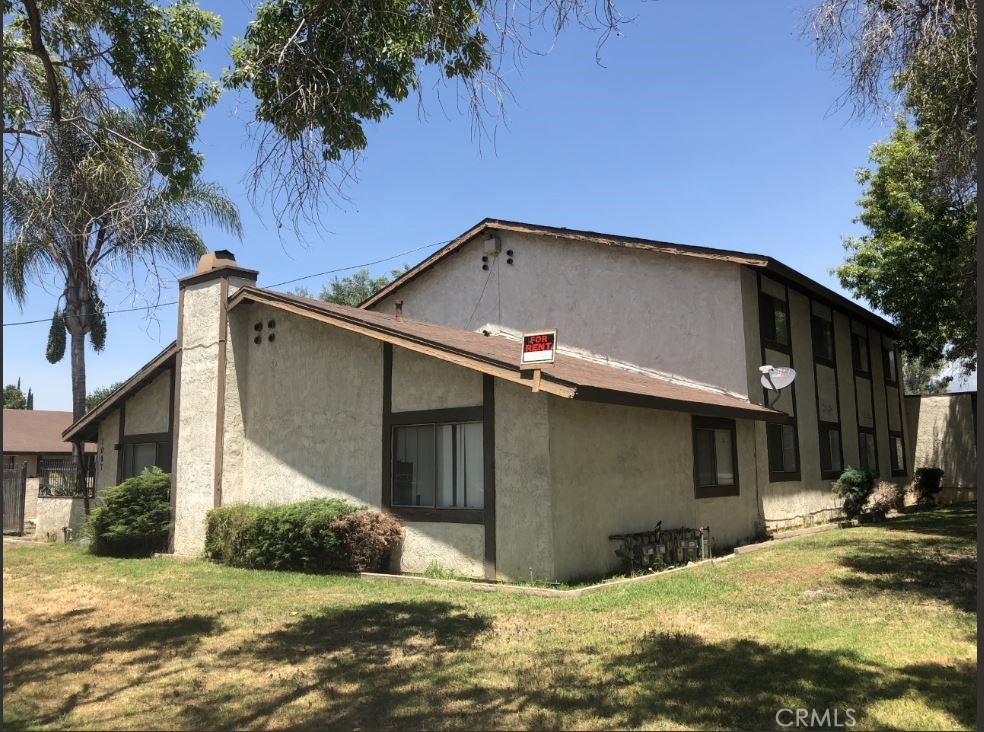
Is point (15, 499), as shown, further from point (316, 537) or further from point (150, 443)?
point (316, 537)

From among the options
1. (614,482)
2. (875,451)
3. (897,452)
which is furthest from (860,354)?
(614,482)

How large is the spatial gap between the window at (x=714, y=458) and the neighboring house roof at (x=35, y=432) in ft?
103

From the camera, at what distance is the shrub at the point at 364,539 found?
12.6m

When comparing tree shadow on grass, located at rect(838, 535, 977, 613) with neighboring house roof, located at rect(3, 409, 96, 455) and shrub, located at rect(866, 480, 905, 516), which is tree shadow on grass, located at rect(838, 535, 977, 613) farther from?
neighboring house roof, located at rect(3, 409, 96, 455)

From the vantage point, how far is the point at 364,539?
12656mm

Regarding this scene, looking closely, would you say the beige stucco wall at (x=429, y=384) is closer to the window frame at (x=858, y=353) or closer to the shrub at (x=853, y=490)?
the shrub at (x=853, y=490)

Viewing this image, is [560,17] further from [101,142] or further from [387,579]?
[387,579]

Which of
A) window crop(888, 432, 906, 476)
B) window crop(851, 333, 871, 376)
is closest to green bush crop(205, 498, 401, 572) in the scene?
window crop(851, 333, 871, 376)

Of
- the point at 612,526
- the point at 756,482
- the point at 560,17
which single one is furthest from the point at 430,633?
the point at 756,482

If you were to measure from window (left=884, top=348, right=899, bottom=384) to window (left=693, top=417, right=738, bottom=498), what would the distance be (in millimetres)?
12653

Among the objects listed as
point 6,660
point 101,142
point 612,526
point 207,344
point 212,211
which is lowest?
point 6,660

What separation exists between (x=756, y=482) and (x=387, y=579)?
29.0ft

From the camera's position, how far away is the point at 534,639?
789 cm

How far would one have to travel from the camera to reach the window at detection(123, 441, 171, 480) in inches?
698
